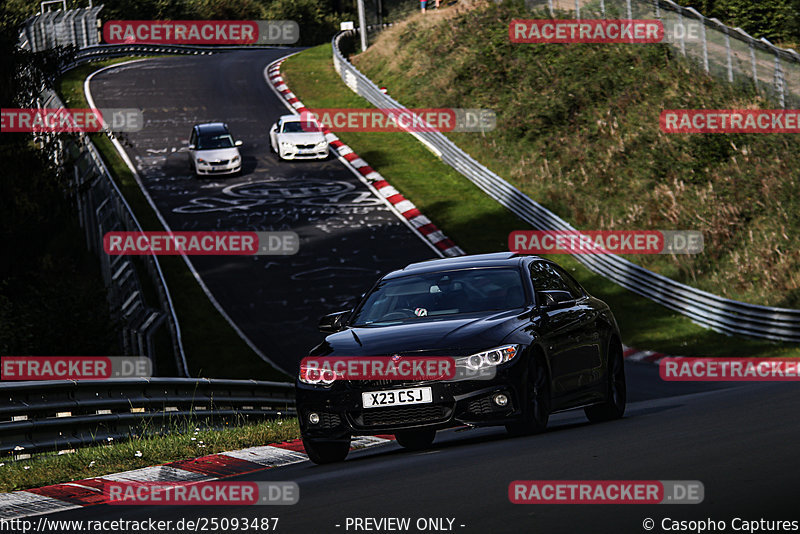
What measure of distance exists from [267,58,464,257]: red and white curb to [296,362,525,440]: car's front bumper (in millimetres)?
20639

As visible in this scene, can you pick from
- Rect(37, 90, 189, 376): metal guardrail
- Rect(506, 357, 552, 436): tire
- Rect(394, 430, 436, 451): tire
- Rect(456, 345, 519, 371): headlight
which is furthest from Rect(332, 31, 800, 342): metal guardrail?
Rect(456, 345, 519, 371): headlight

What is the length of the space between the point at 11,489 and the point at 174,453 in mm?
→ 1604

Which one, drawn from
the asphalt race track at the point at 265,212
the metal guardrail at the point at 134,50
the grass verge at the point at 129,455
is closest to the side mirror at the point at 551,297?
the grass verge at the point at 129,455

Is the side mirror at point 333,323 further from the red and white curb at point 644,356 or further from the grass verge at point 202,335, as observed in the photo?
the red and white curb at point 644,356

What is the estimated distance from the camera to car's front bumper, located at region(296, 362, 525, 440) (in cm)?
933

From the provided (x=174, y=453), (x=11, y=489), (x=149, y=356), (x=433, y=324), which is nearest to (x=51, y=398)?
(x=174, y=453)

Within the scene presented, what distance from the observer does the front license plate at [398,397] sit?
933cm

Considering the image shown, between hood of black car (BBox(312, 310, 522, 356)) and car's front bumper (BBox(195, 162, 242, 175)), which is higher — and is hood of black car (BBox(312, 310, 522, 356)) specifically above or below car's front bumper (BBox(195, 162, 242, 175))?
below

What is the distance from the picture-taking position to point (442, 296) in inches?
415

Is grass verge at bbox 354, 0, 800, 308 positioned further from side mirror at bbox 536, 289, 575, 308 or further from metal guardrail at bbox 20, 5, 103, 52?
metal guardrail at bbox 20, 5, 103, 52

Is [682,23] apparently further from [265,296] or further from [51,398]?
[51,398]

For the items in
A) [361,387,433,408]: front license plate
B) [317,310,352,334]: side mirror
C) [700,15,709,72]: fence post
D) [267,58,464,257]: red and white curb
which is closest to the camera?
[361,387,433,408]: front license plate

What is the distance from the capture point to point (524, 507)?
6062 millimetres

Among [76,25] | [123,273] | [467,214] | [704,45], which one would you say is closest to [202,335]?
[123,273]
